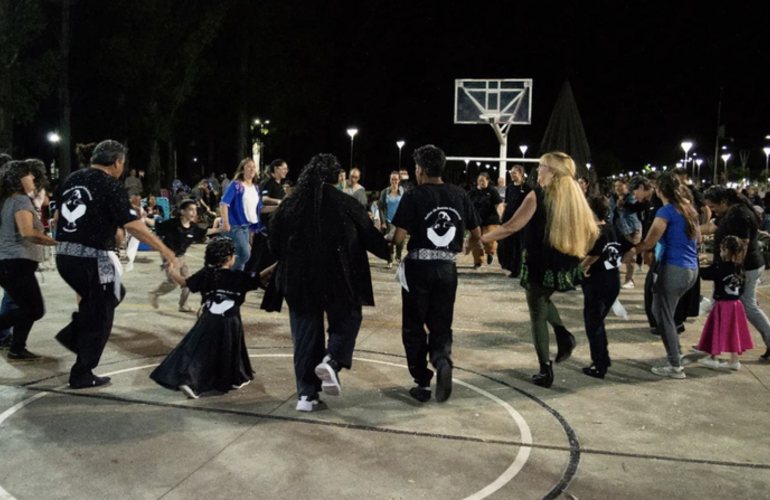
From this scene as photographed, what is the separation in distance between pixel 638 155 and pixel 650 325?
104 metres

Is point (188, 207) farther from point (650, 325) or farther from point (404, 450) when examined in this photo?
point (650, 325)

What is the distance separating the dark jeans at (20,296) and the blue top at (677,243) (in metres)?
5.73

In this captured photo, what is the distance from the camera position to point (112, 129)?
3603cm

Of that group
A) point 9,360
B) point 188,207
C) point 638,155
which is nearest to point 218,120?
point 188,207

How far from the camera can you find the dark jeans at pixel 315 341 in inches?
212

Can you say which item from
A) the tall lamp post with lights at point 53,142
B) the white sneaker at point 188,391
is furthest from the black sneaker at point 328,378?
the tall lamp post with lights at point 53,142

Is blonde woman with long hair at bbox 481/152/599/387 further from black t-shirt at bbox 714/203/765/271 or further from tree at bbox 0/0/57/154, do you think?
tree at bbox 0/0/57/154

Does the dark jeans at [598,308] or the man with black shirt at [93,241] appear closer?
the man with black shirt at [93,241]

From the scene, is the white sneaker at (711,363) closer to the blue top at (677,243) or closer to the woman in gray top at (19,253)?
the blue top at (677,243)

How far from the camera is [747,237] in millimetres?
7352

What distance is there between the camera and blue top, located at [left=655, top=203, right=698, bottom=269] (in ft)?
21.8

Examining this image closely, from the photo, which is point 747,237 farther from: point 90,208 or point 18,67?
point 18,67

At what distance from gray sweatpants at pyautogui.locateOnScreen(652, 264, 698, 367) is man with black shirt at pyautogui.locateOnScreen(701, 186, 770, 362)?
0.98 metres

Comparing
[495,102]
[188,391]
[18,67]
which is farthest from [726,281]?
[18,67]
